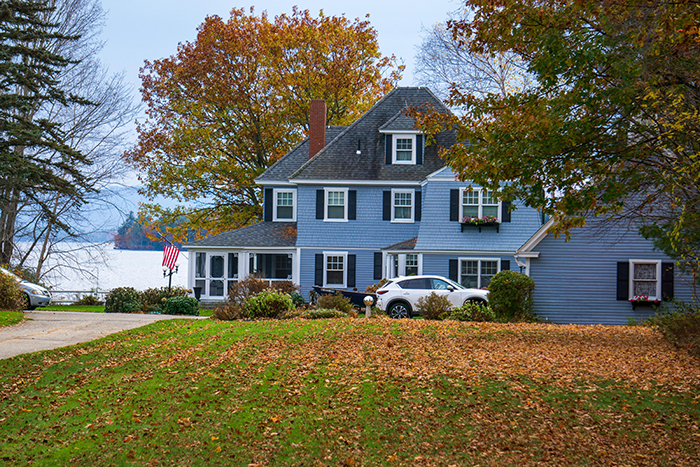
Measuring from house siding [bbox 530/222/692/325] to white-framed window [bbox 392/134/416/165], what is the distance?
8.36 meters

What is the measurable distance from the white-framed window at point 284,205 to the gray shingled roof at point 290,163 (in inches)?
27.8

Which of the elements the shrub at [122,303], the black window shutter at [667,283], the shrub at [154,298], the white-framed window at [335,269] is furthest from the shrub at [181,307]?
the black window shutter at [667,283]

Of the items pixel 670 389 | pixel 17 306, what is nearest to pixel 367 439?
pixel 670 389

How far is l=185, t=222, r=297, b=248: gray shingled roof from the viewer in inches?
1110

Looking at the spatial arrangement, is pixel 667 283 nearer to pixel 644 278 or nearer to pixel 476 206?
pixel 644 278

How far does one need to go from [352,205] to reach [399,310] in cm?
799

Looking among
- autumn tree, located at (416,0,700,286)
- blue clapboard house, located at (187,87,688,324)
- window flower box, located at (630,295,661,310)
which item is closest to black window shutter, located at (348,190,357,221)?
blue clapboard house, located at (187,87,688,324)

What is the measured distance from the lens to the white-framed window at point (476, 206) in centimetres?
2514

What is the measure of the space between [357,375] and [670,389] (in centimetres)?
427

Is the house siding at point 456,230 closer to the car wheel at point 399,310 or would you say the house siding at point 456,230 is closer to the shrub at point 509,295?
the car wheel at point 399,310

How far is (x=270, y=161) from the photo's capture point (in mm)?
Answer: 35281

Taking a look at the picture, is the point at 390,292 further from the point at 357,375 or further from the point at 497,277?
the point at 357,375

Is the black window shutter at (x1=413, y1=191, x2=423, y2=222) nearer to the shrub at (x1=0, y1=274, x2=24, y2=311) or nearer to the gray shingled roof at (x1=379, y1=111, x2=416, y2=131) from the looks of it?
the gray shingled roof at (x1=379, y1=111, x2=416, y2=131)

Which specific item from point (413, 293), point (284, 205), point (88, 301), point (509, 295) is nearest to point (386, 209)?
point (284, 205)
